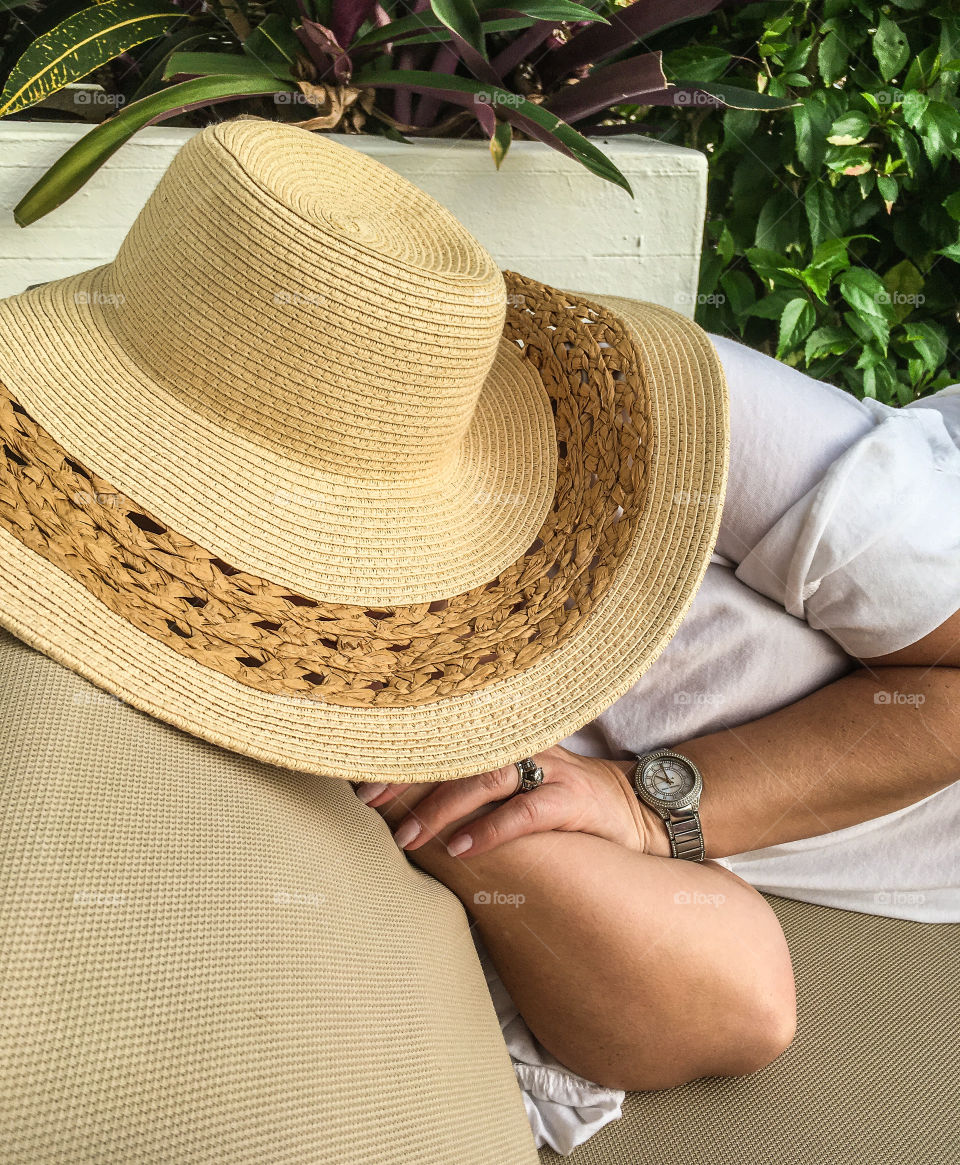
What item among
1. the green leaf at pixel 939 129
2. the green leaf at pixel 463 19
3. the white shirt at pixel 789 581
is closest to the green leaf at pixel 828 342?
the green leaf at pixel 939 129

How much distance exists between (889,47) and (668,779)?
1509 mm

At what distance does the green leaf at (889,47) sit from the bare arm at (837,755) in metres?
1.31

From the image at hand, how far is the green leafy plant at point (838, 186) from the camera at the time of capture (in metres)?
1.74

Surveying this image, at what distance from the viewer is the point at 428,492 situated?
31.4 inches

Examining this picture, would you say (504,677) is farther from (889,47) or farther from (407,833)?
(889,47)

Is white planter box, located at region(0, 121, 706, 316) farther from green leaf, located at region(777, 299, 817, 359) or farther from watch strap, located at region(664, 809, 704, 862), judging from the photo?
watch strap, located at region(664, 809, 704, 862)

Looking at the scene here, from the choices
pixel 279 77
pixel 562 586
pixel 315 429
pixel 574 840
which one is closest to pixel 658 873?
pixel 574 840

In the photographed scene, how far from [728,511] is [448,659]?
0.38 meters

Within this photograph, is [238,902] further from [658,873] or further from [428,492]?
[658,873]

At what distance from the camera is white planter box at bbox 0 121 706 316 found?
1.28 m

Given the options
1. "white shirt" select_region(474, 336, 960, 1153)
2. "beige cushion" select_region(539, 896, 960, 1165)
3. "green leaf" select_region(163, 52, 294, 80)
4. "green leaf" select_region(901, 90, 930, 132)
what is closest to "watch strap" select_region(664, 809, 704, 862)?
"white shirt" select_region(474, 336, 960, 1153)

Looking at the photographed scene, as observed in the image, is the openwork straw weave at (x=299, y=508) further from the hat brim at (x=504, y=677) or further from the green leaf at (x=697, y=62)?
the green leaf at (x=697, y=62)

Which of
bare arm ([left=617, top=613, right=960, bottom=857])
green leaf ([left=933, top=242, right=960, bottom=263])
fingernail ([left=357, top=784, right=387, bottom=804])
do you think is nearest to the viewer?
fingernail ([left=357, top=784, right=387, bottom=804])

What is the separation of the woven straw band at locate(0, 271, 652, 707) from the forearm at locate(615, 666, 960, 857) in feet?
1.14
